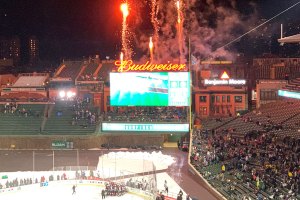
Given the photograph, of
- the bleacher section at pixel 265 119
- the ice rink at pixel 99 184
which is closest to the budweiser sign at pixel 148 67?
the bleacher section at pixel 265 119

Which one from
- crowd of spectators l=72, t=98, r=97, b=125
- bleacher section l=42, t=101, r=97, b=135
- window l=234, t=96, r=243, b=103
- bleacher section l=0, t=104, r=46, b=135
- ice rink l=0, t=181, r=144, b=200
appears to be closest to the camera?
ice rink l=0, t=181, r=144, b=200

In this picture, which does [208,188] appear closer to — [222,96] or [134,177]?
[134,177]

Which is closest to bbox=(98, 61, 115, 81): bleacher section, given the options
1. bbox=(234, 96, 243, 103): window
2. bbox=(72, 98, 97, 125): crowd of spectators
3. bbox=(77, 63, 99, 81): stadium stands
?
bbox=(77, 63, 99, 81): stadium stands

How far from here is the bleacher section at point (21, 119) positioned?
165 ft

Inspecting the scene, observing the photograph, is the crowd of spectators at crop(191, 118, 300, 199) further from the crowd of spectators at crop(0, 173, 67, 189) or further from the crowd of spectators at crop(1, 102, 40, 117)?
the crowd of spectators at crop(1, 102, 40, 117)

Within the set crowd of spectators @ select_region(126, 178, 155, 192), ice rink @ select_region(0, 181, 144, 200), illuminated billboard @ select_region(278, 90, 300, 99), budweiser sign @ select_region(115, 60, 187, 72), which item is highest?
budweiser sign @ select_region(115, 60, 187, 72)

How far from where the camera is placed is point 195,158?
38.2 m

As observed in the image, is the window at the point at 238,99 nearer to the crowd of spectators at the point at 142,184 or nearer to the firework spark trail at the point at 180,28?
the firework spark trail at the point at 180,28

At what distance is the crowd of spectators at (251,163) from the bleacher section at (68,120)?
39.6 ft

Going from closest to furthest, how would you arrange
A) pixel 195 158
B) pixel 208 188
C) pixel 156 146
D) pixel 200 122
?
pixel 208 188
pixel 195 158
pixel 156 146
pixel 200 122

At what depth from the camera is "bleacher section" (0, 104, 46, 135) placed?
50.3 metres

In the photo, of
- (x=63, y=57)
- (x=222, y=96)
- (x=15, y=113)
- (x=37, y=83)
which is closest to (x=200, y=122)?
(x=222, y=96)

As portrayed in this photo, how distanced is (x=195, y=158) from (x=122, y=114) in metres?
14.7

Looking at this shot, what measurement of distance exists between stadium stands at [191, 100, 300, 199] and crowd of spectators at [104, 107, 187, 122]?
3280 millimetres
